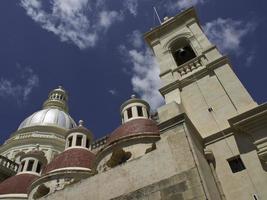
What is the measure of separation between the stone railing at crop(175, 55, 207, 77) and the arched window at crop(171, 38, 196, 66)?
1.67 metres

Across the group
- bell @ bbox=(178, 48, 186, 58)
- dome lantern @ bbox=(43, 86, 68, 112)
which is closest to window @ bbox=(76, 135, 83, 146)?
bell @ bbox=(178, 48, 186, 58)

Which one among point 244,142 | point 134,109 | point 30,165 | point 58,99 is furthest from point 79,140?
point 58,99

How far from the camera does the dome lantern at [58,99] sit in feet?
167

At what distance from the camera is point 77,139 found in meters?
26.6

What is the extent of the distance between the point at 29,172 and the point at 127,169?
58.9 ft

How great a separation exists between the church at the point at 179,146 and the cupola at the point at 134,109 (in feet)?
0.28

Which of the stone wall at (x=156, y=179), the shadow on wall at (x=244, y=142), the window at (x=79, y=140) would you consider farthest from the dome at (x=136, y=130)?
the window at (x=79, y=140)

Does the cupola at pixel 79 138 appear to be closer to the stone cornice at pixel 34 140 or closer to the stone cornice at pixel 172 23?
the stone cornice at pixel 172 23

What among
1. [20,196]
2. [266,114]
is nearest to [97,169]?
[20,196]

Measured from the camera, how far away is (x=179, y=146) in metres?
9.89

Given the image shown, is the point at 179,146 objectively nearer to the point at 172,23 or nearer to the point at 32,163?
the point at 172,23

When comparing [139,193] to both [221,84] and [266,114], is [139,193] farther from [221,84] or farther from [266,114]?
[221,84]

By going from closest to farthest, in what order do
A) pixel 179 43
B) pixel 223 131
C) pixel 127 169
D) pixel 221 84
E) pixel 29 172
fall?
1. pixel 127 169
2. pixel 223 131
3. pixel 221 84
4. pixel 179 43
5. pixel 29 172

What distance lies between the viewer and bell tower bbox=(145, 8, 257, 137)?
45.6ft
